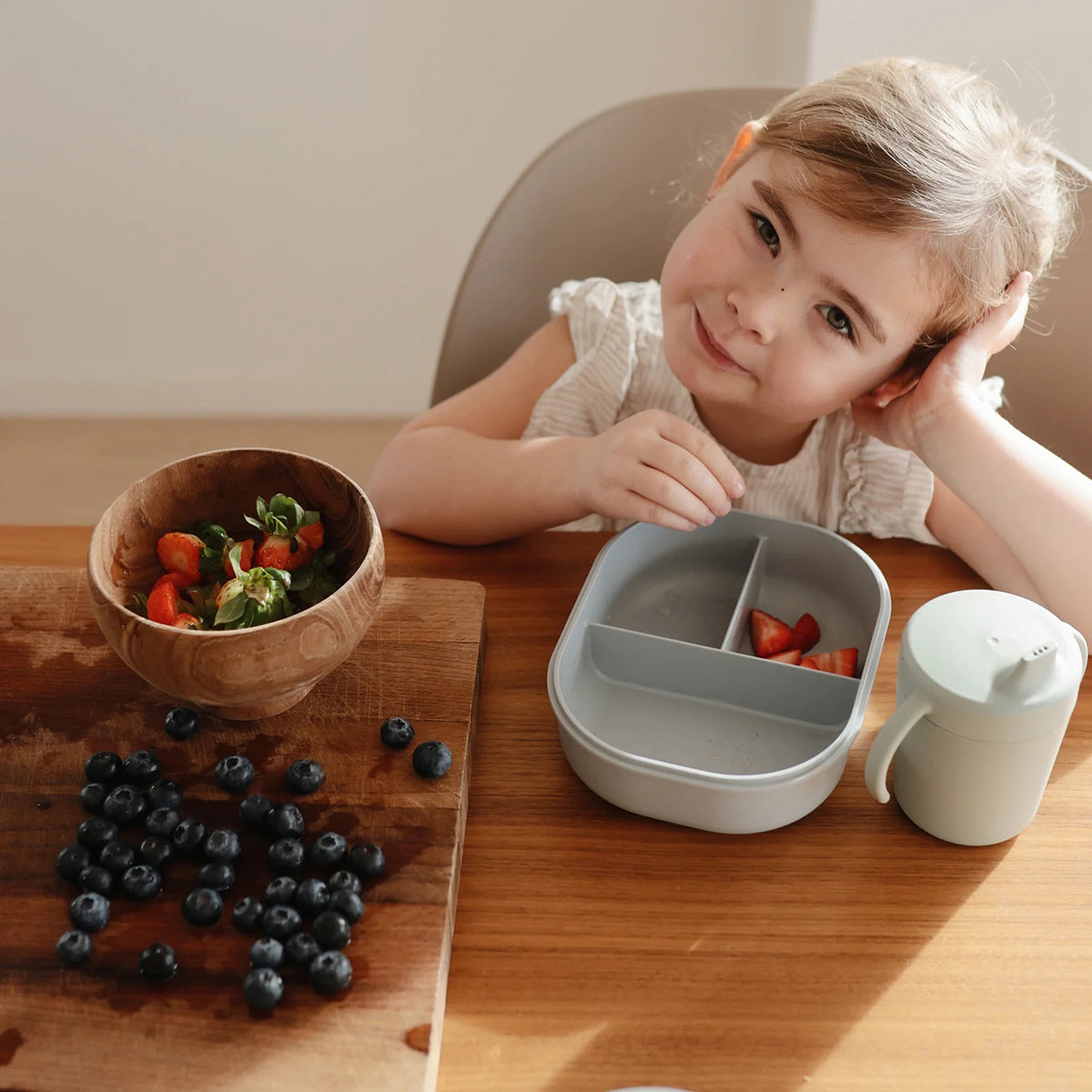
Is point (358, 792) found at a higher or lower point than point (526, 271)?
lower

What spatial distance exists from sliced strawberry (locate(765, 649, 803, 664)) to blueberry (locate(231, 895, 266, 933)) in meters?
0.46

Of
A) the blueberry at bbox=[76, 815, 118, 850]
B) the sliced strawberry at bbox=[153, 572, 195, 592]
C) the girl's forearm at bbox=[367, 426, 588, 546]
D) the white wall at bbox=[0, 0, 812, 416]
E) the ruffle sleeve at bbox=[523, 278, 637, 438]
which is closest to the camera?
the blueberry at bbox=[76, 815, 118, 850]

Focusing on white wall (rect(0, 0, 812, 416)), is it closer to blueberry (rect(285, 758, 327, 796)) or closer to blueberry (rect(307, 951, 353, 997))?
blueberry (rect(285, 758, 327, 796))

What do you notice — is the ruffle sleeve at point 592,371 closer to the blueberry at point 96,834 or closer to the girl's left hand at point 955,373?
the girl's left hand at point 955,373

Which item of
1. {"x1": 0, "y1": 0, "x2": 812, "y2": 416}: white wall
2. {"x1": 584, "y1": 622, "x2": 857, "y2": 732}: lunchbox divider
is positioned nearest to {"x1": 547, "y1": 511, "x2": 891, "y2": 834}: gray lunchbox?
{"x1": 584, "y1": 622, "x2": 857, "y2": 732}: lunchbox divider

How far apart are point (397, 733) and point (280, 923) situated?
0.18 meters

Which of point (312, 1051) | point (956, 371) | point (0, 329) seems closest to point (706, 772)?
point (312, 1051)

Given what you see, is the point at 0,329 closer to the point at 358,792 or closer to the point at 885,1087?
the point at 358,792

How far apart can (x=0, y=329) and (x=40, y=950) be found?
2.58 metres

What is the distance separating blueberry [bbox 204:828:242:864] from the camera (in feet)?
2.43

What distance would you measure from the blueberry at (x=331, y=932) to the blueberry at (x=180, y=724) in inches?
8.4

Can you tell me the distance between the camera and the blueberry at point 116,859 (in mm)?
734

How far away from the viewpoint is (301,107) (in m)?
2.51

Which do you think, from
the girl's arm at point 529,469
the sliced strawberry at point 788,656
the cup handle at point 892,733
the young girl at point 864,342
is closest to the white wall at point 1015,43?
the young girl at point 864,342
